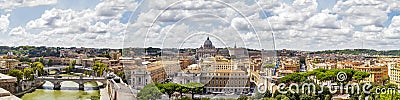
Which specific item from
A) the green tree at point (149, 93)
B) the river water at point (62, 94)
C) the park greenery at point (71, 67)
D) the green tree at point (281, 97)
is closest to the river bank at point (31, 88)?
the river water at point (62, 94)

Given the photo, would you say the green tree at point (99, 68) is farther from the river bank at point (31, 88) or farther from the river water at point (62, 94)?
the river bank at point (31, 88)

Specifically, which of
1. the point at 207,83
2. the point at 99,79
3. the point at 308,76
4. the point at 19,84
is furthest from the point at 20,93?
the point at 207,83

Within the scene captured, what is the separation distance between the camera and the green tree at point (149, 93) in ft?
9.34

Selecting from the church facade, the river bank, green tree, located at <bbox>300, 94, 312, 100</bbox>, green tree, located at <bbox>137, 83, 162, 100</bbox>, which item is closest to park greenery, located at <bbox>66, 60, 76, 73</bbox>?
the river bank

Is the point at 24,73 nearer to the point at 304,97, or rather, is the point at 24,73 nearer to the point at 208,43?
the point at 304,97

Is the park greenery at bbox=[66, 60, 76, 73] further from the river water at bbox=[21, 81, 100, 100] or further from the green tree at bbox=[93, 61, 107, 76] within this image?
the river water at bbox=[21, 81, 100, 100]

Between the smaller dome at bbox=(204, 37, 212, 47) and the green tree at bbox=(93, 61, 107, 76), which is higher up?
the smaller dome at bbox=(204, 37, 212, 47)

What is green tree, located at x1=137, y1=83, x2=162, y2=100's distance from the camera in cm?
285

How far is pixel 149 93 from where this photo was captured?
3014 millimetres

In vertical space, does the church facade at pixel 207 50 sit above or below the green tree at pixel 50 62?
above

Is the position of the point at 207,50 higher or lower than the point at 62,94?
higher

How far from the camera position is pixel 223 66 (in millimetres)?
3277

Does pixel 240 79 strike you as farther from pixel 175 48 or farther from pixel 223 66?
pixel 175 48

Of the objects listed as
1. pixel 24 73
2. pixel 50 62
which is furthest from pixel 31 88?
pixel 50 62
